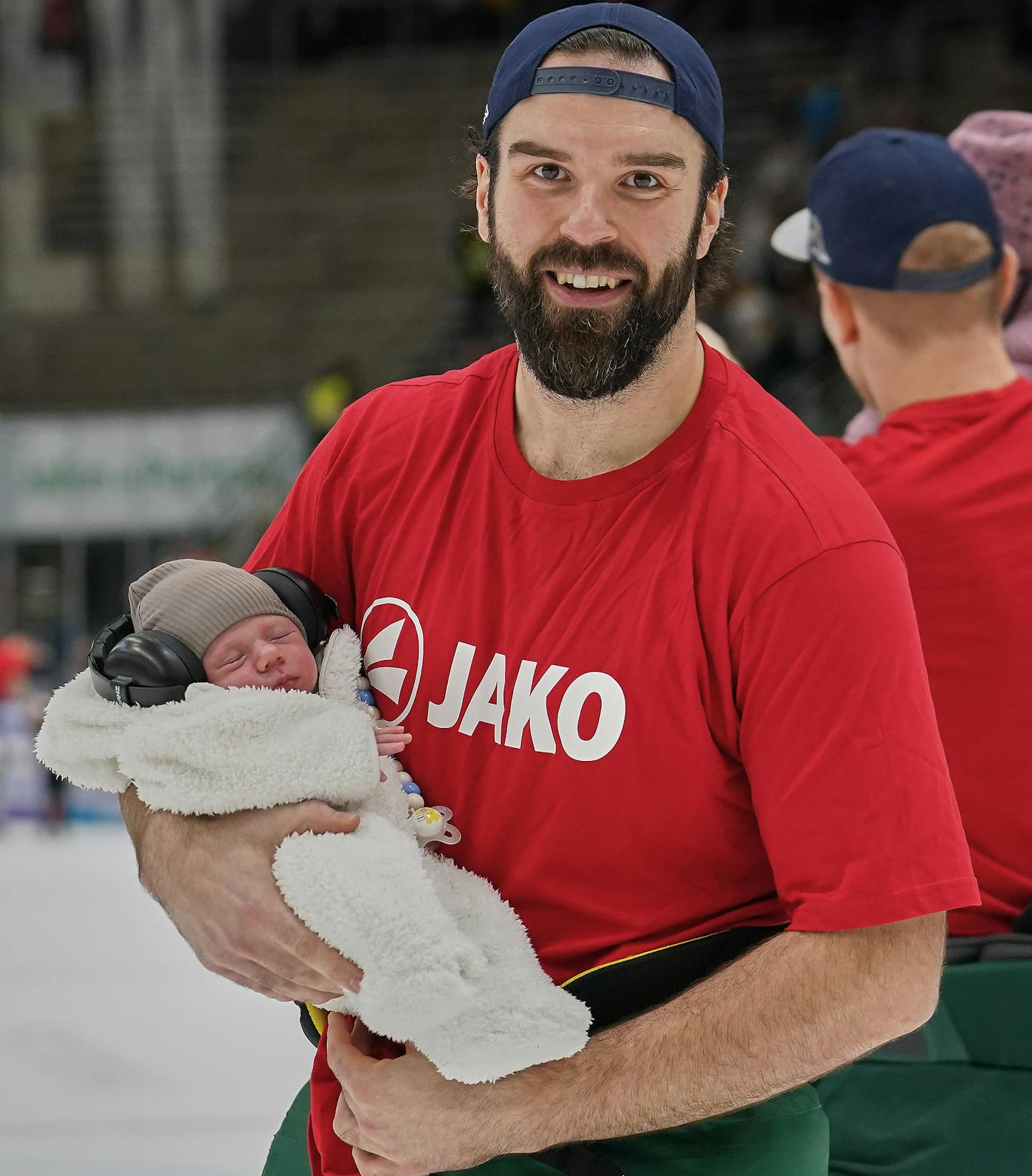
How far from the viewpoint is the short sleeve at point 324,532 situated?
1650mm

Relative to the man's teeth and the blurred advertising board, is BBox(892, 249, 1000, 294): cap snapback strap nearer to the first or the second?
the man's teeth

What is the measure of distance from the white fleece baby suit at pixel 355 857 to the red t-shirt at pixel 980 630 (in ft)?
2.20

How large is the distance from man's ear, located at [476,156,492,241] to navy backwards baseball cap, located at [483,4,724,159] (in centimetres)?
7

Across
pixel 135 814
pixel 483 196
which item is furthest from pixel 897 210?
pixel 135 814

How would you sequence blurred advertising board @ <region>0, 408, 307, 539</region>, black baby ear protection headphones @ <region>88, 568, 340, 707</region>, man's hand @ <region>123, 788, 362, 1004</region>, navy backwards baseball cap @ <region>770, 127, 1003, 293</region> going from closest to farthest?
man's hand @ <region>123, 788, 362, 1004</region> → black baby ear protection headphones @ <region>88, 568, 340, 707</region> → navy backwards baseball cap @ <region>770, 127, 1003, 293</region> → blurred advertising board @ <region>0, 408, 307, 539</region>

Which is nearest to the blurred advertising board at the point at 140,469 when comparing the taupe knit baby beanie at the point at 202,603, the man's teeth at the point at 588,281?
the taupe knit baby beanie at the point at 202,603

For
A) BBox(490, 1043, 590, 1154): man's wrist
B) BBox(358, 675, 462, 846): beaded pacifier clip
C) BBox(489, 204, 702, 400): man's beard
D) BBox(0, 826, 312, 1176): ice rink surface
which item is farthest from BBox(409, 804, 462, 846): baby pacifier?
BBox(0, 826, 312, 1176): ice rink surface

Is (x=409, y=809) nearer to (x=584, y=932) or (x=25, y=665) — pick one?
(x=584, y=932)

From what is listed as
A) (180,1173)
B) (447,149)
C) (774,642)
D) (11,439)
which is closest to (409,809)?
(774,642)

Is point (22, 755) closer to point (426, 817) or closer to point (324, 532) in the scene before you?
point (324, 532)

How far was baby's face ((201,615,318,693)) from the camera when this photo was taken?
1516 mm

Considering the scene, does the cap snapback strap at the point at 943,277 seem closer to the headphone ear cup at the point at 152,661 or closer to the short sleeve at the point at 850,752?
the short sleeve at the point at 850,752

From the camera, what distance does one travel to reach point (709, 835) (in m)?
1.35

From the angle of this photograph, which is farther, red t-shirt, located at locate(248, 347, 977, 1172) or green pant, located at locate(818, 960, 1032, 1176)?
green pant, located at locate(818, 960, 1032, 1176)
